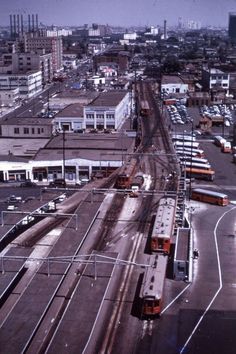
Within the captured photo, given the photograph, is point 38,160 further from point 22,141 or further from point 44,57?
point 44,57

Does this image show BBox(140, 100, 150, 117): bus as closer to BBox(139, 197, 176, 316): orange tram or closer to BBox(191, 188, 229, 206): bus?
Answer: BBox(191, 188, 229, 206): bus

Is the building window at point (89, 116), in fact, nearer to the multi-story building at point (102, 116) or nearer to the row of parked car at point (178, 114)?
the multi-story building at point (102, 116)

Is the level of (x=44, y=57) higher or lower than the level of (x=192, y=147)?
higher

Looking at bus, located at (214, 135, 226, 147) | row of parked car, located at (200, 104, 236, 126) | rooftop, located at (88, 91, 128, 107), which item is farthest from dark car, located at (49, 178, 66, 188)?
row of parked car, located at (200, 104, 236, 126)

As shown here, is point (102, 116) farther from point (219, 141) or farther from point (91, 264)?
point (91, 264)

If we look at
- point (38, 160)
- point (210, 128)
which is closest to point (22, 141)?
point (38, 160)

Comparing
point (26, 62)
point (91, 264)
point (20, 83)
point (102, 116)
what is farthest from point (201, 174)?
point (26, 62)

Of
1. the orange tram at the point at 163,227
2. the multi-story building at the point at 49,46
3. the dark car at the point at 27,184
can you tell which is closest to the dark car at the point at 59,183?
the dark car at the point at 27,184
